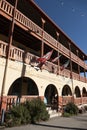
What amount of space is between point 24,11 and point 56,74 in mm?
7606

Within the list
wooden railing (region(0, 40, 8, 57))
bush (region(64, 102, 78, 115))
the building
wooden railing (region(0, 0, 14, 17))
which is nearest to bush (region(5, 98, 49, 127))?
the building

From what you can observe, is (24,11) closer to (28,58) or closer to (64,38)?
(28,58)

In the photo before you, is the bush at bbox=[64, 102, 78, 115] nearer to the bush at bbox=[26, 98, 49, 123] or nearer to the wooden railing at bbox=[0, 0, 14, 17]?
the bush at bbox=[26, 98, 49, 123]

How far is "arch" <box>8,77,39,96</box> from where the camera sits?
16837mm

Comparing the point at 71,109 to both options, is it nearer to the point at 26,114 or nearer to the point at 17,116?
the point at 26,114

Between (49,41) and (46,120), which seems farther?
(49,41)

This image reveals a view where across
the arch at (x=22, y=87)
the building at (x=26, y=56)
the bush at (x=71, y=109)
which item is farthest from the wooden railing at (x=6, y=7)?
the bush at (x=71, y=109)

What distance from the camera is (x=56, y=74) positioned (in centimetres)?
1784

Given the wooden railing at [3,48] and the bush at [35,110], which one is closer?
the wooden railing at [3,48]

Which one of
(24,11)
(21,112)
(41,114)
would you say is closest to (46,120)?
(41,114)

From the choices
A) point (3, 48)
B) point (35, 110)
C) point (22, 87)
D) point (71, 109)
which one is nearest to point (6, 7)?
point (3, 48)

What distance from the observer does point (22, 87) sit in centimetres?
1773

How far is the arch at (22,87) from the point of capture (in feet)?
55.2

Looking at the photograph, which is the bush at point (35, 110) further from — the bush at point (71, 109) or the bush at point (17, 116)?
the bush at point (71, 109)
